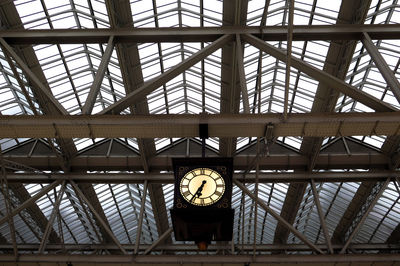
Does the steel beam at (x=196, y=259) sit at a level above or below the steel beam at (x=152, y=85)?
below

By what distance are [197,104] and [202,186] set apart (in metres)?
13.3

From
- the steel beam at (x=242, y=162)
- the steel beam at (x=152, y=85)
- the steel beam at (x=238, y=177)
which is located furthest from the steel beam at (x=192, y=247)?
the steel beam at (x=152, y=85)

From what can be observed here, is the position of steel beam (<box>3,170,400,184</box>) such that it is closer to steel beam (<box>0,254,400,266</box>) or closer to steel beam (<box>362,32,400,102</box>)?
steel beam (<box>0,254,400,266</box>)

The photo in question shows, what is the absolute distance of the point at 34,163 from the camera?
23422 millimetres

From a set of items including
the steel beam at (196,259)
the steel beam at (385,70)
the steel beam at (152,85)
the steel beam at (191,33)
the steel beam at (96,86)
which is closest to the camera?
the steel beam at (96,86)

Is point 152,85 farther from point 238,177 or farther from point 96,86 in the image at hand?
point 238,177

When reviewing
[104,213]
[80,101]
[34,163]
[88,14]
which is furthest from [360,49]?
[104,213]

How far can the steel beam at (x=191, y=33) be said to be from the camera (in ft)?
47.3

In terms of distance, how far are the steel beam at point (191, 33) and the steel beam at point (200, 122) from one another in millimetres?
3772

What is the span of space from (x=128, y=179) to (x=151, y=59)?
20.6 feet

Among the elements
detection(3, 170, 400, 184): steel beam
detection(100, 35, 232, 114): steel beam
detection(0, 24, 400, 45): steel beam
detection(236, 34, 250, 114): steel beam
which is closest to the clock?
detection(236, 34, 250, 114): steel beam

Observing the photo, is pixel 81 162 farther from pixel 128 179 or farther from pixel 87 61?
pixel 87 61

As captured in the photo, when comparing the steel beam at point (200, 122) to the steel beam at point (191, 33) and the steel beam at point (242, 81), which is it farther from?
the steel beam at point (191, 33)

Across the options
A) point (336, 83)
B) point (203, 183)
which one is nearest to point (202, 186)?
point (203, 183)
